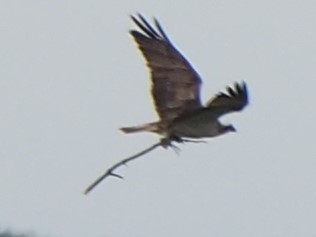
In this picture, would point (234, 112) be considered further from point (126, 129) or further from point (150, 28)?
point (150, 28)

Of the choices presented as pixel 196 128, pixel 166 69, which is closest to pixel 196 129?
pixel 196 128

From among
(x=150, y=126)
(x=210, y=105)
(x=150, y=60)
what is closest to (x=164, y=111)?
(x=150, y=126)

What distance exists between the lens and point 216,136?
4988 mm

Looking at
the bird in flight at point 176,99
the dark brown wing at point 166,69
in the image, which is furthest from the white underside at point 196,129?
the dark brown wing at point 166,69

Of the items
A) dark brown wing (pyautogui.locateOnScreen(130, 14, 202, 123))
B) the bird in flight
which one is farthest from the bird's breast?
dark brown wing (pyautogui.locateOnScreen(130, 14, 202, 123))

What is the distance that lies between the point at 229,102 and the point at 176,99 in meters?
0.86

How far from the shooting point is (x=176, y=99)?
20.1 feet

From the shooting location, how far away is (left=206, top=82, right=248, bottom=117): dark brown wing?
5.25m

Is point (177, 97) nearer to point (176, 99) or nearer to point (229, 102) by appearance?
point (176, 99)

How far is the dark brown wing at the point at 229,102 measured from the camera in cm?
525

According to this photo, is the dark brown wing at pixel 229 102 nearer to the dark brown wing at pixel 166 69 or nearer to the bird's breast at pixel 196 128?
the bird's breast at pixel 196 128

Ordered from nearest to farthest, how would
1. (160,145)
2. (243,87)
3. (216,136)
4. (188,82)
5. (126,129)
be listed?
(160,145), (216,136), (243,87), (126,129), (188,82)

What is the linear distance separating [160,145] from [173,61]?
2.19 m

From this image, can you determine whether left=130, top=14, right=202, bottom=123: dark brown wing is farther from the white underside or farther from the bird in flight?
the white underside
